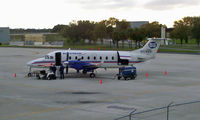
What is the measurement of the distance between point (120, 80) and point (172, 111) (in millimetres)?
14558

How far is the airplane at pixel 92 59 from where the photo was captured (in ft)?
115

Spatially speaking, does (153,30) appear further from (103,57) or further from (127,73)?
(127,73)

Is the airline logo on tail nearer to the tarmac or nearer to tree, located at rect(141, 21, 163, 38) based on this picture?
the tarmac

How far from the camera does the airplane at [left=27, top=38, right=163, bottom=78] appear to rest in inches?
1378

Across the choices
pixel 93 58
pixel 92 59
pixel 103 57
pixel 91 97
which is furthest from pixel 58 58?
pixel 91 97

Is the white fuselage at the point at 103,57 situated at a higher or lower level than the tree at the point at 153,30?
lower

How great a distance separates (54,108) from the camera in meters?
19.5

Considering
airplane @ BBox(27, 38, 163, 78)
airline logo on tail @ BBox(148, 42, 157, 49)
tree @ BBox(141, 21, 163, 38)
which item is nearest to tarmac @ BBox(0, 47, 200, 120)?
airplane @ BBox(27, 38, 163, 78)

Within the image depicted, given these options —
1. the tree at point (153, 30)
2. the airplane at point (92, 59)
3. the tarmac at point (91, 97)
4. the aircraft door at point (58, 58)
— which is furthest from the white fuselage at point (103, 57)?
the tree at point (153, 30)

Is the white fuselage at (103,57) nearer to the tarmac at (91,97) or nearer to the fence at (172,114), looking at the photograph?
the tarmac at (91,97)

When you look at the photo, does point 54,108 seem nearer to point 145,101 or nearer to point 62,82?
point 145,101

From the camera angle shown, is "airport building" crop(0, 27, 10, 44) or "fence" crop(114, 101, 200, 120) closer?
"fence" crop(114, 101, 200, 120)

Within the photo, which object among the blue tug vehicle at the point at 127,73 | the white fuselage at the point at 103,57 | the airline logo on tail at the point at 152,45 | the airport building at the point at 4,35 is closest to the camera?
the blue tug vehicle at the point at 127,73

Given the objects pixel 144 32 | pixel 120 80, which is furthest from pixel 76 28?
pixel 120 80
